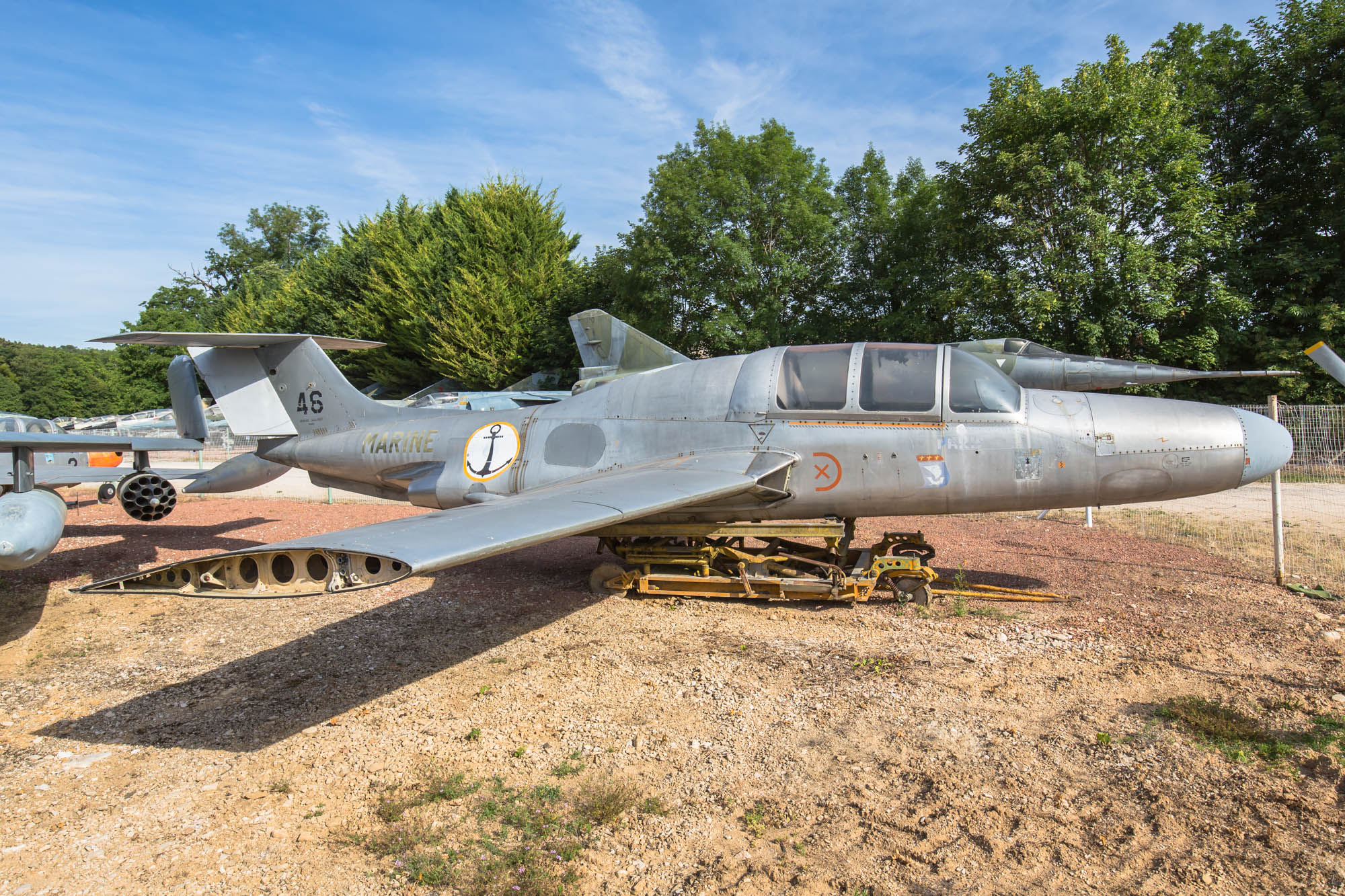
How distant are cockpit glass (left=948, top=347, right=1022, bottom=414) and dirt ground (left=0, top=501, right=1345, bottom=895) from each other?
2010 mm

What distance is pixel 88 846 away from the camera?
136 inches

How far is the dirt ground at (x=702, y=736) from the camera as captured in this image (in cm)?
319

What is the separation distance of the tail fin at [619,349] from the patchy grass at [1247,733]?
5.58 m

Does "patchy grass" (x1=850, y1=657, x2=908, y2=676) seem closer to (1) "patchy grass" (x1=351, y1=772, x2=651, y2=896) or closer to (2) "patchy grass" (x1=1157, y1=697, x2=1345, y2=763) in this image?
(2) "patchy grass" (x1=1157, y1=697, x2=1345, y2=763)

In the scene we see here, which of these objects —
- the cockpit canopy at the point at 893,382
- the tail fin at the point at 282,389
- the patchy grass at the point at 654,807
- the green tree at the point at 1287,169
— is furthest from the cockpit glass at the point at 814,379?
the green tree at the point at 1287,169

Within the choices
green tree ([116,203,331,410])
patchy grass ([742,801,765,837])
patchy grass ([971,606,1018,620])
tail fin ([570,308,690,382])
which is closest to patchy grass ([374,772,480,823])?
patchy grass ([742,801,765,837])

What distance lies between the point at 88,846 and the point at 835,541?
6.09 m

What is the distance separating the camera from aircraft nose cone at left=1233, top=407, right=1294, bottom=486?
19.7 ft

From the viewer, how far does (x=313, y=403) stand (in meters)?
9.31

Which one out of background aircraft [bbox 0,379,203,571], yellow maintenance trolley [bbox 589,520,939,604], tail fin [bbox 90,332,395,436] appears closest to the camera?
background aircraft [bbox 0,379,203,571]

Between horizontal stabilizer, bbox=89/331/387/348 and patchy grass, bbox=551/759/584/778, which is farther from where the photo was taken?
horizontal stabilizer, bbox=89/331/387/348

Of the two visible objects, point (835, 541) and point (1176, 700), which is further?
point (835, 541)

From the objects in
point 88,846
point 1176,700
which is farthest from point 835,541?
point 88,846

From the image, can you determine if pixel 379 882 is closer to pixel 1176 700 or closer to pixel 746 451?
pixel 746 451
